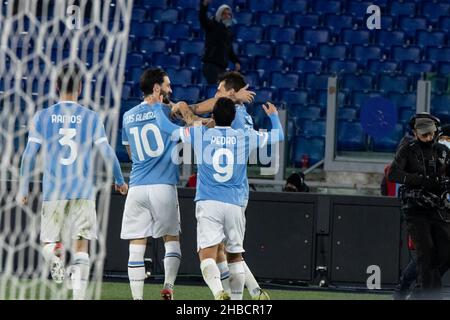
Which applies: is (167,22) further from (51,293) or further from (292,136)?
(51,293)

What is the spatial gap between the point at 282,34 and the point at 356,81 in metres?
4.84

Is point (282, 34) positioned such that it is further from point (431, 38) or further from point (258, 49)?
point (431, 38)

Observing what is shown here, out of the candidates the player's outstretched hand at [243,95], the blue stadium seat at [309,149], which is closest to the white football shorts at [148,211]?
the player's outstretched hand at [243,95]

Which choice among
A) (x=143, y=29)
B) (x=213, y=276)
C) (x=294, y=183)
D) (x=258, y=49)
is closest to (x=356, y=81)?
(x=294, y=183)

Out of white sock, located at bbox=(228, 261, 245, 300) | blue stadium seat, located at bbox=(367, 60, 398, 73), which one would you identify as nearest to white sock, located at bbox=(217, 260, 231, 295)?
white sock, located at bbox=(228, 261, 245, 300)

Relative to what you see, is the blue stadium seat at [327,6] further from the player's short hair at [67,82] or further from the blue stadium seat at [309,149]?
the player's short hair at [67,82]

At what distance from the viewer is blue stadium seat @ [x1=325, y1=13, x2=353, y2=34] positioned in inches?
854

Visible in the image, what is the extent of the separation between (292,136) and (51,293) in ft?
17.8

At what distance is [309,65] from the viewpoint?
20.7 metres

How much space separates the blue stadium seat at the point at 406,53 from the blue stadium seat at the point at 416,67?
29 centimetres

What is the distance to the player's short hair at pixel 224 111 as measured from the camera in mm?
10203

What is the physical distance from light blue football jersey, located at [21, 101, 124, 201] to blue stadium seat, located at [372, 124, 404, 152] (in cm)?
706
